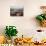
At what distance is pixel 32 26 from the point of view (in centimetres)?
273

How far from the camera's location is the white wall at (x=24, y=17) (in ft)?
8.87

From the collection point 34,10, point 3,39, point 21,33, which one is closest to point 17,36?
point 21,33

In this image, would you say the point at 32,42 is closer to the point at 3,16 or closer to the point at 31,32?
the point at 31,32

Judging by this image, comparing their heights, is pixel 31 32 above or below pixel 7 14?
below

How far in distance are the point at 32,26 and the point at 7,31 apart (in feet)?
1.33

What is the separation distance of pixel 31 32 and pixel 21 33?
15cm

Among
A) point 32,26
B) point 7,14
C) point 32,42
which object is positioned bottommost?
point 32,42

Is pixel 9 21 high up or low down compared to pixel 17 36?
up

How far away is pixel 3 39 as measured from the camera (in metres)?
2.57

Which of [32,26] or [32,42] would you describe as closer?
[32,42]

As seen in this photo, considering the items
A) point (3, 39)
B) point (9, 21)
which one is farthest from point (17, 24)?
point (3, 39)

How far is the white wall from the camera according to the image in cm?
270

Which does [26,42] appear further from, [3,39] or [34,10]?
[34,10]

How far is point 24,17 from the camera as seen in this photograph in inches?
107
